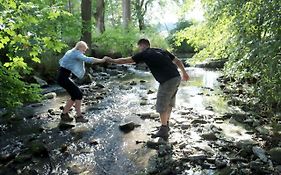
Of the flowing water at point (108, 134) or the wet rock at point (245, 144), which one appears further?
the wet rock at point (245, 144)

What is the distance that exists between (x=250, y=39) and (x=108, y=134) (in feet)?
12.2

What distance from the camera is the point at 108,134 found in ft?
27.4

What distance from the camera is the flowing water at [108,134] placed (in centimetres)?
648

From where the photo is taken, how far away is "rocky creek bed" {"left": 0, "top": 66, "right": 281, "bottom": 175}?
632 cm

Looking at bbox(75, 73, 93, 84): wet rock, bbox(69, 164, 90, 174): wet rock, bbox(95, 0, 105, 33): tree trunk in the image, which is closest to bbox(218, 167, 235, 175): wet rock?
bbox(69, 164, 90, 174): wet rock

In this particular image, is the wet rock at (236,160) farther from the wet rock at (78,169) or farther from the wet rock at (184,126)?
the wet rock at (78,169)

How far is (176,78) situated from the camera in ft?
26.4

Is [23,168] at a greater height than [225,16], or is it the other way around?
[225,16]

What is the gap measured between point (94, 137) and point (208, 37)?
184 inches

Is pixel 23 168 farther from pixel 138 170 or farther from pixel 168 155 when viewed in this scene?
pixel 168 155

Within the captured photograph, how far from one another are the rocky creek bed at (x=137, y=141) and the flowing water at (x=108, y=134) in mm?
17

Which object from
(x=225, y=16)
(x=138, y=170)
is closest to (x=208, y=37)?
(x=225, y=16)

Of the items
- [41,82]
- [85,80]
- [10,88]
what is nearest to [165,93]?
[10,88]

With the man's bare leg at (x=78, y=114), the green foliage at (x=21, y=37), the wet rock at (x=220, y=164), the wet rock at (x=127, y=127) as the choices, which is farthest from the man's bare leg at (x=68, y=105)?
the wet rock at (x=220, y=164)
